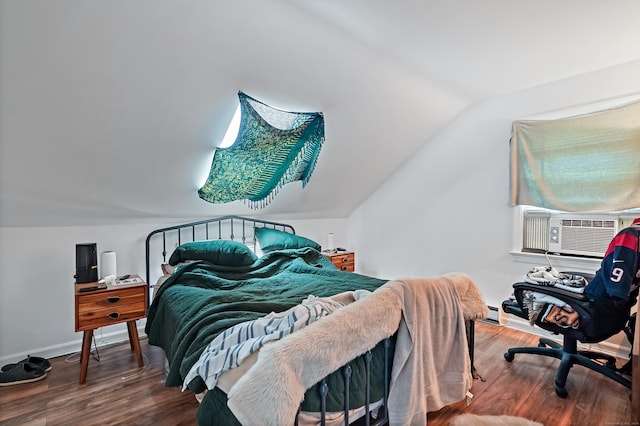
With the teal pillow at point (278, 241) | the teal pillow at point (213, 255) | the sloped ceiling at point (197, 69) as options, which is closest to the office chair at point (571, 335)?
the sloped ceiling at point (197, 69)

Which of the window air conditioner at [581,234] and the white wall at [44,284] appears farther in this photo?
the window air conditioner at [581,234]

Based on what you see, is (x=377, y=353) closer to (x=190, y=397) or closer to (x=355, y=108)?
(x=190, y=397)

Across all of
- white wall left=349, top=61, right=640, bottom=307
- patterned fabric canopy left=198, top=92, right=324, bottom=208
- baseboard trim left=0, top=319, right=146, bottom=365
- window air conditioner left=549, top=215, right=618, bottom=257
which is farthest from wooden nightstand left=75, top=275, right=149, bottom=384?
window air conditioner left=549, top=215, right=618, bottom=257

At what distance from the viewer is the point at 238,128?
98.2 inches

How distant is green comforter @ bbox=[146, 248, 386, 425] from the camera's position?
1.45 m

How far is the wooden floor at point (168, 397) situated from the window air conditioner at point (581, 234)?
995 mm

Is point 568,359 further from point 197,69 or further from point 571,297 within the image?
point 197,69

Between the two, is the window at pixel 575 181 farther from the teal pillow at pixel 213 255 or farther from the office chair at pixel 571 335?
the teal pillow at pixel 213 255

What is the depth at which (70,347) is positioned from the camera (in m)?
2.77

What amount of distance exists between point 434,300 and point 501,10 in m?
1.71

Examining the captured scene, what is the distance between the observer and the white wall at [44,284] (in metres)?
2.50

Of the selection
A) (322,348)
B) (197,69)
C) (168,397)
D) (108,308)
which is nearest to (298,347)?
(322,348)

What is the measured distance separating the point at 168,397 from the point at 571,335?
8.77 feet

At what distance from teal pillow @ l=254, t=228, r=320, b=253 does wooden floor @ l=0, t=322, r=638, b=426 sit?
1383 mm
